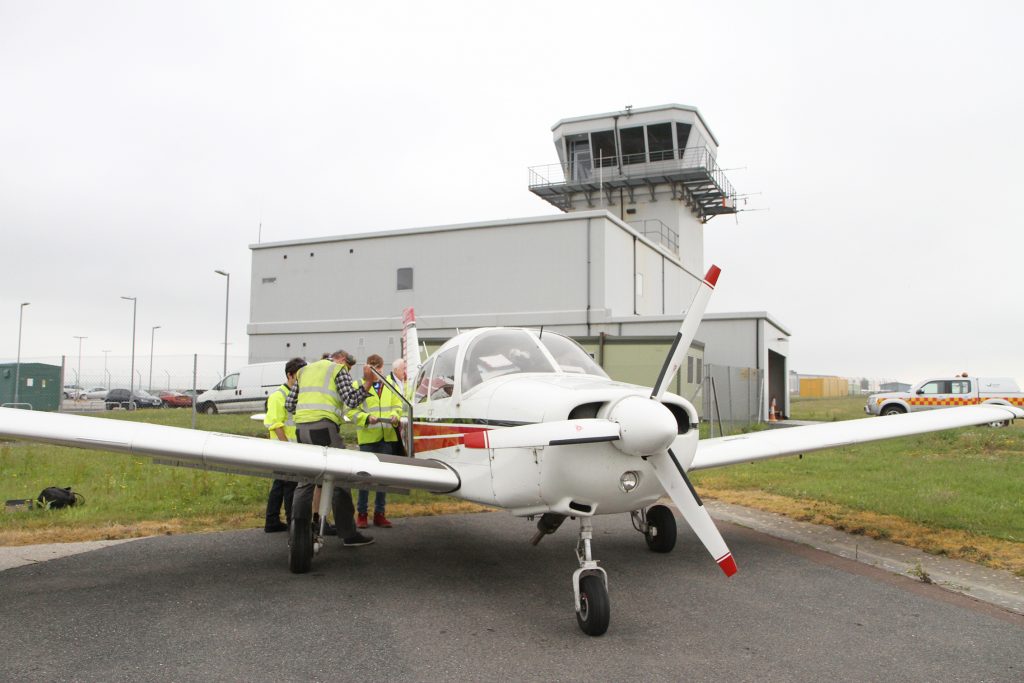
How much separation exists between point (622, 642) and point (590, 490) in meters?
0.91

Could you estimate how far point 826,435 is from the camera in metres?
7.38

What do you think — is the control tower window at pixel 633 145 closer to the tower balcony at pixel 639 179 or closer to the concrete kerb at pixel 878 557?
the tower balcony at pixel 639 179

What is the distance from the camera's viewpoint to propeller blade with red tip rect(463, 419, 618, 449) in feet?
14.0

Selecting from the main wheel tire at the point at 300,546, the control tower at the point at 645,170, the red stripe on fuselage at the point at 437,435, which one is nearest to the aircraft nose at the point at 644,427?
the red stripe on fuselage at the point at 437,435

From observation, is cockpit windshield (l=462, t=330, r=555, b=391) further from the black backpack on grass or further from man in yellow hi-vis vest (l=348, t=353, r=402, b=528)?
the black backpack on grass

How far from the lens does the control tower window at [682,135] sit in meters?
30.9

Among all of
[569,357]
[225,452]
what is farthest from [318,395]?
[569,357]

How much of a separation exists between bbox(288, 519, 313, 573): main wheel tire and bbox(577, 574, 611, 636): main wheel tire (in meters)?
2.53

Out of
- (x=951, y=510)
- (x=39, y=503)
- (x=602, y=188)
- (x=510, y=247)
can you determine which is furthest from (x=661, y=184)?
(x=39, y=503)

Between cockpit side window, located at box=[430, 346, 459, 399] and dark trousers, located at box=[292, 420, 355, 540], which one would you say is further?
dark trousers, located at box=[292, 420, 355, 540]

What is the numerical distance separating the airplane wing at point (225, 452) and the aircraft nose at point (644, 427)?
1730 millimetres

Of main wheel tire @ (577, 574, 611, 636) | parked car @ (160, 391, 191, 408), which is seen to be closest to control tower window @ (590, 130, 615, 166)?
parked car @ (160, 391, 191, 408)

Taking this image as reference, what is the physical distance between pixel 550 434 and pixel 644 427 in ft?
1.94

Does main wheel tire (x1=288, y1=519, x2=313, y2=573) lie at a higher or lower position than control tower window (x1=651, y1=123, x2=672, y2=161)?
lower
